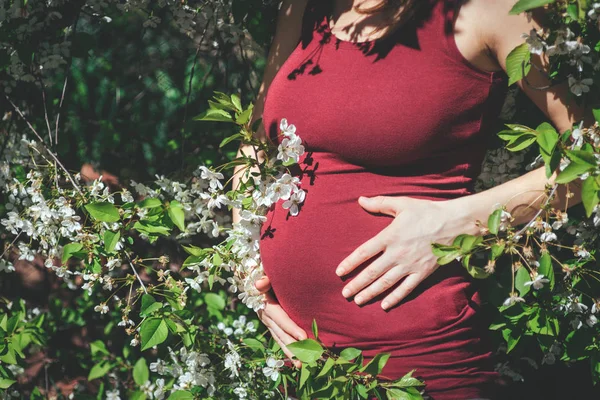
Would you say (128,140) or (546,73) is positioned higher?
(546,73)

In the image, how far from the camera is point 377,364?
1.50m

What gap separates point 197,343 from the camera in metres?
2.13

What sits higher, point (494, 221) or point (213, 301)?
point (494, 221)

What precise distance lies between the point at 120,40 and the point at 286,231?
166cm

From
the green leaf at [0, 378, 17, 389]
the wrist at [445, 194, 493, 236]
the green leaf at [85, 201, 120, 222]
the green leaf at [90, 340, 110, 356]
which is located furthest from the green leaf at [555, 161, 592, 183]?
the green leaf at [90, 340, 110, 356]

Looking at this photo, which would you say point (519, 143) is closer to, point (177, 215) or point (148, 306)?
point (177, 215)

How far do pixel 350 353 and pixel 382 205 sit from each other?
0.38 metres

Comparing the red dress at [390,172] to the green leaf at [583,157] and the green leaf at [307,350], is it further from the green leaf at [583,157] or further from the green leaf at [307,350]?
the green leaf at [583,157]

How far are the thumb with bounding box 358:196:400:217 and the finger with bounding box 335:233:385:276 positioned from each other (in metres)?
0.06

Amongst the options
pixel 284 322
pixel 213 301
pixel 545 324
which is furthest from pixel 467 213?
pixel 213 301

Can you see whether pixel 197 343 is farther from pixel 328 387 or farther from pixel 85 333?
pixel 85 333

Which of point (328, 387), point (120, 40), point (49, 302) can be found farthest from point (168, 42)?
point (328, 387)

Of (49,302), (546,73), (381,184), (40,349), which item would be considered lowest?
(40,349)

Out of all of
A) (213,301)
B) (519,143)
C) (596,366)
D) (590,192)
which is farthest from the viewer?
(213,301)
